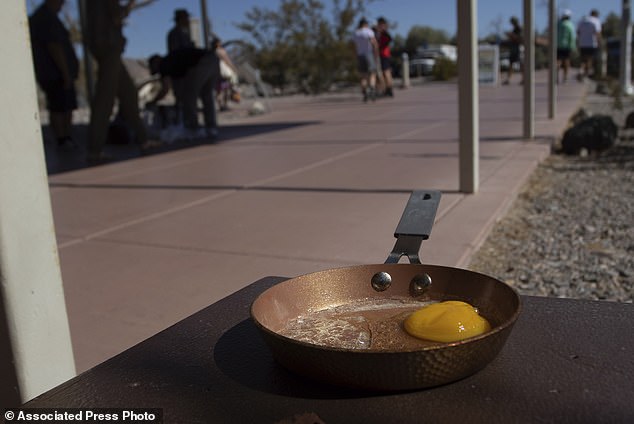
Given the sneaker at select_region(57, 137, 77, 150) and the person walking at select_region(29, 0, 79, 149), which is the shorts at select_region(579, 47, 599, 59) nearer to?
the person walking at select_region(29, 0, 79, 149)

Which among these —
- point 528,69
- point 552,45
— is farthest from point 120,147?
point 552,45

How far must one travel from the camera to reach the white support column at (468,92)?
4.53m

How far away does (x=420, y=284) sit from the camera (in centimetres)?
135

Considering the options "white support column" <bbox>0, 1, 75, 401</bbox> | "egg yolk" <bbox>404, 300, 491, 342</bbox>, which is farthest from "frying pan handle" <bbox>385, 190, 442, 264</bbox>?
"white support column" <bbox>0, 1, 75, 401</bbox>

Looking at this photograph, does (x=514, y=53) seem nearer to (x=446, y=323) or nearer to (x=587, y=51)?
(x=587, y=51)

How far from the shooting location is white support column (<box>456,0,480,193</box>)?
4.53 meters

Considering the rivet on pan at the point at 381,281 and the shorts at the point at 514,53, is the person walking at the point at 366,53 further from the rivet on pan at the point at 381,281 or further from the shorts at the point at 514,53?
the rivet on pan at the point at 381,281

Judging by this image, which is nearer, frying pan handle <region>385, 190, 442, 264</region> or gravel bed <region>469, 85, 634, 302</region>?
frying pan handle <region>385, 190, 442, 264</region>

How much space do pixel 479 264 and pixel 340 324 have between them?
2.59 m

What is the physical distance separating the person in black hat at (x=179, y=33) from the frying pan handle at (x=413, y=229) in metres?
9.02

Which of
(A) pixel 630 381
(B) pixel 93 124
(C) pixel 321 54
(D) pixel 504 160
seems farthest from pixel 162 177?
(C) pixel 321 54

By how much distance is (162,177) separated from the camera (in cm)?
619

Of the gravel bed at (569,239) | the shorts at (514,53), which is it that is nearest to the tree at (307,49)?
the shorts at (514,53)

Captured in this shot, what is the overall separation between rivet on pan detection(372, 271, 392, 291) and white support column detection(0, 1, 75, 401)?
86 centimetres
